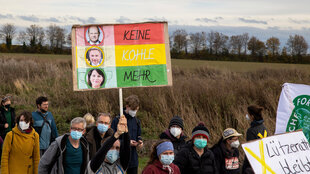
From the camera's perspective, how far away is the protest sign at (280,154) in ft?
15.8

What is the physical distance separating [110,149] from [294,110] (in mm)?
3157

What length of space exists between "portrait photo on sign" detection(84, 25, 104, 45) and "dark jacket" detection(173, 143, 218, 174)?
200 cm

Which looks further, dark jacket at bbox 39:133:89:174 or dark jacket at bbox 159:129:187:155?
dark jacket at bbox 159:129:187:155

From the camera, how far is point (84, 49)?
575 centimetres

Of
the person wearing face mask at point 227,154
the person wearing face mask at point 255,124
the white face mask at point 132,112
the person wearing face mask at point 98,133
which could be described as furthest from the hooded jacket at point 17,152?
the person wearing face mask at point 255,124

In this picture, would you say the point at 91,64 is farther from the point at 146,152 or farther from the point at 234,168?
the point at 146,152

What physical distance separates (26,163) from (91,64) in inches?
91.2

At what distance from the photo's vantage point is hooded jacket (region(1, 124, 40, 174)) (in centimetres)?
663

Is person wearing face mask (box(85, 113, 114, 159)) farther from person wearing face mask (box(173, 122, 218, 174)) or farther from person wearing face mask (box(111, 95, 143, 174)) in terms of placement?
person wearing face mask (box(173, 122, 218, 174))

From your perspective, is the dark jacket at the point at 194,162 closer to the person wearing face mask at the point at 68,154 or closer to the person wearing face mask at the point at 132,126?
the person wearing face mask at the point at 132,126

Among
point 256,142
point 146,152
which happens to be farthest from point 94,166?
point 146,152

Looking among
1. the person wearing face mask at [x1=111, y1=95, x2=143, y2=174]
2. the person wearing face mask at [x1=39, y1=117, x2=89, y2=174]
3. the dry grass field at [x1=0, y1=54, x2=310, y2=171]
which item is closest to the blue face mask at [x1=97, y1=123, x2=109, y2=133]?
the person wearing face mask at [x1=39, y1=117, x2=89, y2=174]

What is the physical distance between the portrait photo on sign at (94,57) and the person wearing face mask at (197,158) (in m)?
1.74

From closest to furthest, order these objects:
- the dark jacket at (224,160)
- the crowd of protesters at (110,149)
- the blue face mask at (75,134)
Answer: the crowd of protesters at (110,149) < the blue face mask at (75,134) < the dark jacket at (224,160)
